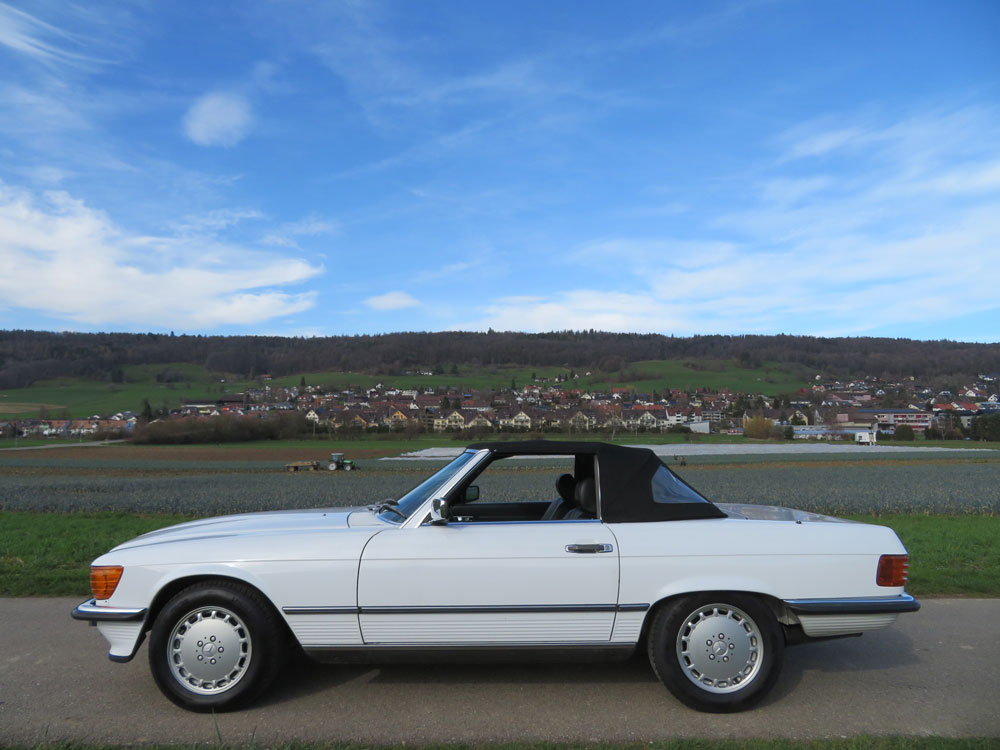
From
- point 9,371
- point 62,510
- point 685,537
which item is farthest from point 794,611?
point 9,371

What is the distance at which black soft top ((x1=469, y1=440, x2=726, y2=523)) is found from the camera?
4.30m

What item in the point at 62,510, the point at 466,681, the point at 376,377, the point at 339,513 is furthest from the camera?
the point at 376,377

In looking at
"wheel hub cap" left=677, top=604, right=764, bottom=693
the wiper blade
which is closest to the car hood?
the wiper blade

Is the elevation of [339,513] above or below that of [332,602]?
above

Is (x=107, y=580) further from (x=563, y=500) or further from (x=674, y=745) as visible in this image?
(x=674, y=745)

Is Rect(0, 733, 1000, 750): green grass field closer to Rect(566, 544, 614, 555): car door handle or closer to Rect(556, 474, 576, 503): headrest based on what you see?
Rect(566, 544, 614, 555): car door handle

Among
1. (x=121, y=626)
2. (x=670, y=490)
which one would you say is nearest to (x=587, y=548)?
(x=670, y=490)

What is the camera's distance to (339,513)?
195 inches

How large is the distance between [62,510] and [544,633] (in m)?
17.6

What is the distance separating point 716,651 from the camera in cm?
405

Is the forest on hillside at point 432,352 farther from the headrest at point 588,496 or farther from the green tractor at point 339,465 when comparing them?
the headrest at point 588,496

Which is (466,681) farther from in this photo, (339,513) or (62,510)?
(62,510)

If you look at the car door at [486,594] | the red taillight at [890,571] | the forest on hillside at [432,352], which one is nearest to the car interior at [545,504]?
the car door at [486,594]

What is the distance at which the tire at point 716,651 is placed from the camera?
13.2 ft
